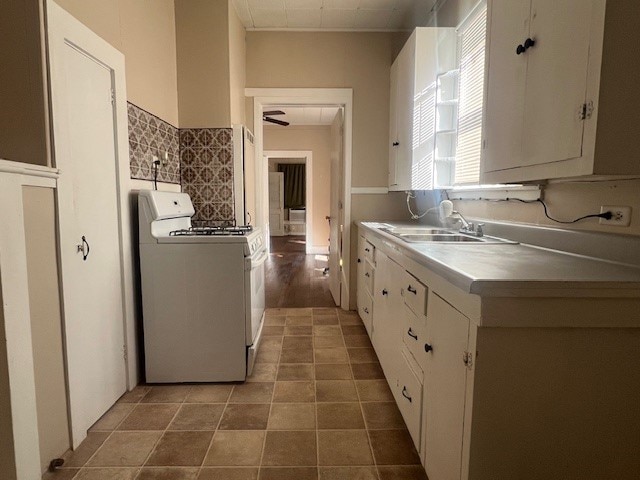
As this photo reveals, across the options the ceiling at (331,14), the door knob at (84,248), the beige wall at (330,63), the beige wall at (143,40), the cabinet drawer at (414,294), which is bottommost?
the cabinet drawer at (414,294)

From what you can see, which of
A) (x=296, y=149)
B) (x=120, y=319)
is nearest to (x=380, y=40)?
(x=120, y=319)

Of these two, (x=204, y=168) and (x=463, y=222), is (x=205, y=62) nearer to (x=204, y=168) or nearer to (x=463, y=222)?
(x=204, y=168)

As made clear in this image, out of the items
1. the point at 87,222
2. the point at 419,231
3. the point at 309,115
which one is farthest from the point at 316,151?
the point at 87,222

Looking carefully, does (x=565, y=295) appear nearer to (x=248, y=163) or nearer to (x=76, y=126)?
(x=76, y=126)

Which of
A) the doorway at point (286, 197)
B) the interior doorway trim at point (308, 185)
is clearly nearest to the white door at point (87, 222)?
the interior doorway trim at point (308, 185)

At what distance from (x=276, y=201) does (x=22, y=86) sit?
9.68m

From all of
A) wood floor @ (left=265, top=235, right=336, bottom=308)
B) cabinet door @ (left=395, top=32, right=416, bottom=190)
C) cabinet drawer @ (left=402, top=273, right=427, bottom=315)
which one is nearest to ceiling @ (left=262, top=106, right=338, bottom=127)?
wood floor @ (left=265, top=235, right=336, bottom=308)

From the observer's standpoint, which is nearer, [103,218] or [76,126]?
[76,126]

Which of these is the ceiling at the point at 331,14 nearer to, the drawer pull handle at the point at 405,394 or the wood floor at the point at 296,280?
the wood floor at the point at 296,280

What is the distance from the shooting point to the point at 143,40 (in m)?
2.57

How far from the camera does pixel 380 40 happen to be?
385 cm

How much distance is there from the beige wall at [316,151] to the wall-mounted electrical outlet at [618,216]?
6566mm

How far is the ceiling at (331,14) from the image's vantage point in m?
3.31

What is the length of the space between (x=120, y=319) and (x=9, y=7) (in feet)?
5.24
